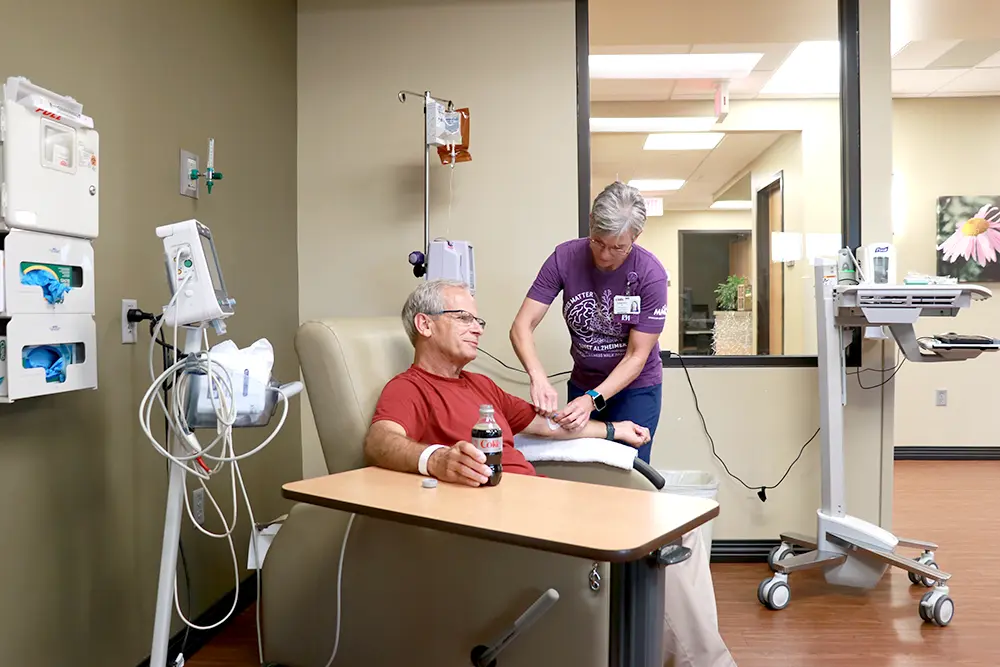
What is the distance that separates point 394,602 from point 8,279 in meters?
1.08

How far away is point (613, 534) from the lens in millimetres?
1144

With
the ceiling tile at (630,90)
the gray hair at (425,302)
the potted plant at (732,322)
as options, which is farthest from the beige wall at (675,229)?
the gray hair at (425,302)

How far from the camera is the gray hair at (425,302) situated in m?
2.04

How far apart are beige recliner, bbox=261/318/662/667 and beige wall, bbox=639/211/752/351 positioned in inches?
61.3

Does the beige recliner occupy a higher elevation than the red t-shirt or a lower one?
lower

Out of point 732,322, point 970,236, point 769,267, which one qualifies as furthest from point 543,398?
point 970,236

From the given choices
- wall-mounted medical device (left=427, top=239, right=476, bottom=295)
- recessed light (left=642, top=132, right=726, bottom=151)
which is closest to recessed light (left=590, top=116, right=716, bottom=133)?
recessed light (left=642, top=132, right=726, bottom=151)

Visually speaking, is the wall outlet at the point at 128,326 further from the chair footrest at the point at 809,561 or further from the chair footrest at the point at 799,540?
the chair footrest at the point at 799,540

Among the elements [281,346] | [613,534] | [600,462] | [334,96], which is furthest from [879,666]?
[334,96]

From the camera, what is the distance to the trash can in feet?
9.57

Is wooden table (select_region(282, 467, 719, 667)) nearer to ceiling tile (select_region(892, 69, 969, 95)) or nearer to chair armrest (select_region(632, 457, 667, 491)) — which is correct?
chair armrest (select_region(632, 457, 667, 491))

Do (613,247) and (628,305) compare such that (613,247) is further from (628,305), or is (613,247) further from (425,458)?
(425,458)

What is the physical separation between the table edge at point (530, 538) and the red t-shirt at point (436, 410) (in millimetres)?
453

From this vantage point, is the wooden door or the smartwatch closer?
the smartwatch
